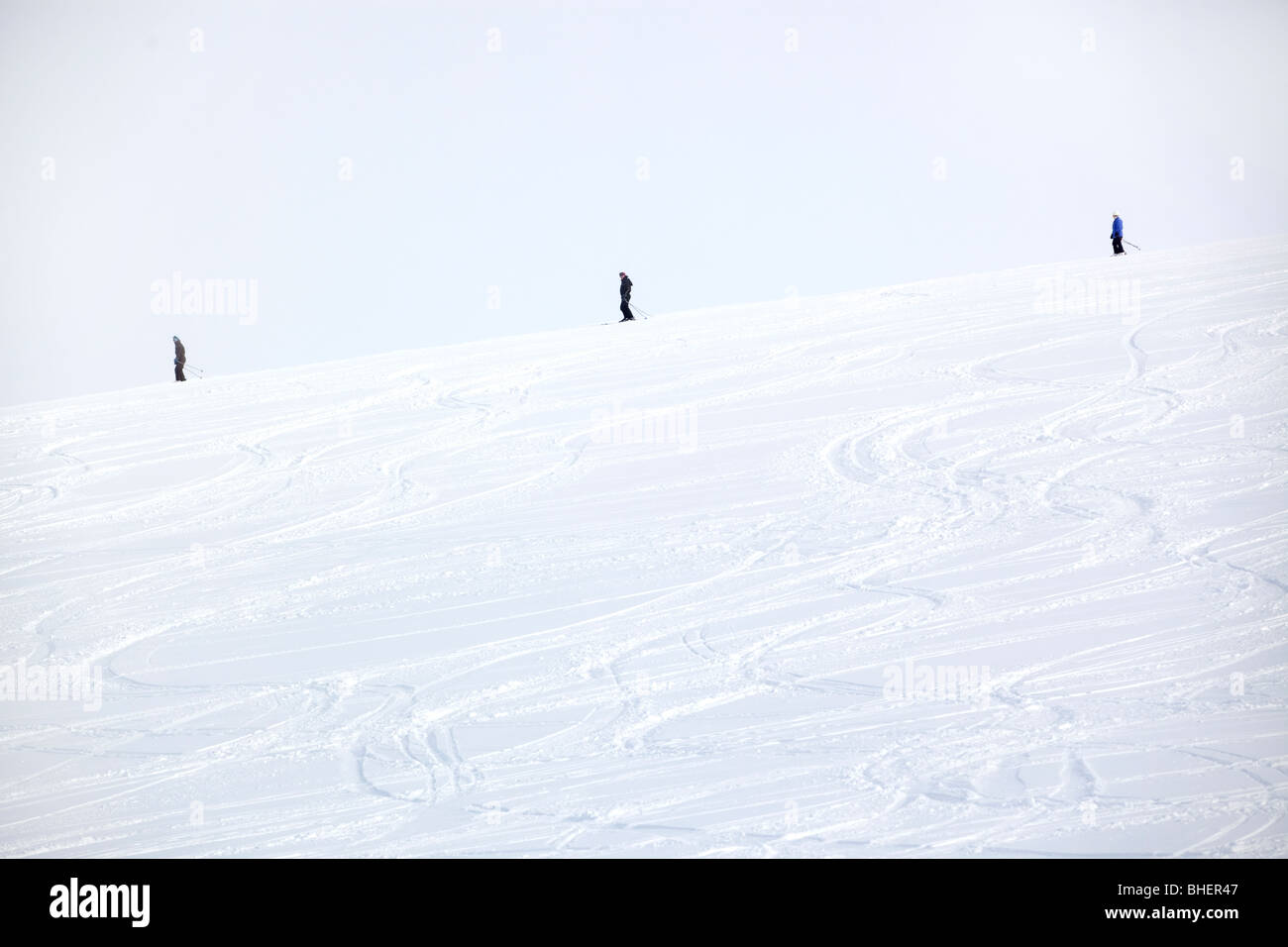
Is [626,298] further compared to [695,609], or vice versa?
[626,298]

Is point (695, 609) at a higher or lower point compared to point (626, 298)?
lower

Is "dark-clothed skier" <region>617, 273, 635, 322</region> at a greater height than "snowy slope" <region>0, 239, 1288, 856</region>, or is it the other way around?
"dark-clothed skier" <region>617, 273, 635, 322</region>

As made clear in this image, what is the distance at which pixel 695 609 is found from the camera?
399 inches

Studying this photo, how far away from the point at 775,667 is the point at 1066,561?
8.78 feet

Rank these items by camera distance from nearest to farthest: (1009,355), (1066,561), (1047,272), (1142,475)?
(1066,561), (1142,475), (1009,355), (1047,272)

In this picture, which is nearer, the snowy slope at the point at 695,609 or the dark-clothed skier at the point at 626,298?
the snowy slope at the point at 695,609

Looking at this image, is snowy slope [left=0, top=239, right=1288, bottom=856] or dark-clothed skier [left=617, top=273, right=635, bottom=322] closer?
snowy slope [left=0, top=239, right=1288, bottom=856]

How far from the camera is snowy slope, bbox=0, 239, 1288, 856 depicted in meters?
7.41

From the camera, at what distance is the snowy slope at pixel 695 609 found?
7414 millimetres

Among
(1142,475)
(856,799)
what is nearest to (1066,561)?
(1142,475)

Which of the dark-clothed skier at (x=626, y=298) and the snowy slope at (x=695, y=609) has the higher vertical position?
the dark-clothed skier at (x=626, y=298)
